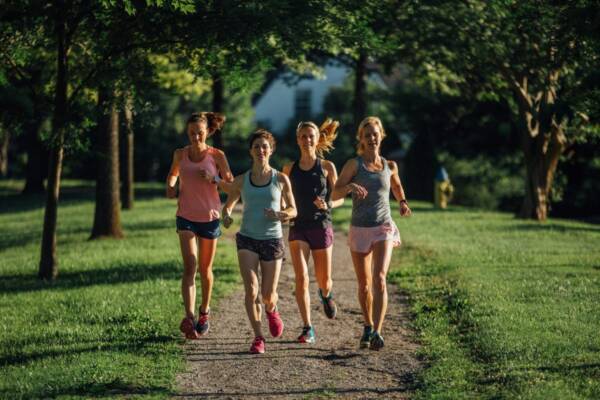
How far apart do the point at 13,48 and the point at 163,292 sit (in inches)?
157

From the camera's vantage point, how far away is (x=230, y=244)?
18.5m

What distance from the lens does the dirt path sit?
23.4 feet

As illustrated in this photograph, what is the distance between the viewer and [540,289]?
457 inches

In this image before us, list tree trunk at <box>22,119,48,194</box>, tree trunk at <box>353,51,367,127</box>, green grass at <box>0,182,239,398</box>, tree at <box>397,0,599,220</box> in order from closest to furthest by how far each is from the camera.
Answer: green grass at <box>0,182,239,398</box> < tree at <box>397,0,599,220</box> < tree trunk at <box>353,51,367,127</box> < tree trunk at <box>22,119,48,194</box>

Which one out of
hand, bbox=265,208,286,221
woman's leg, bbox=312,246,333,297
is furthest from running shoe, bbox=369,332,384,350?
hand, bbox=265,208,286,221

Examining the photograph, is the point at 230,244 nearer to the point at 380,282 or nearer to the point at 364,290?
the point at 364,290

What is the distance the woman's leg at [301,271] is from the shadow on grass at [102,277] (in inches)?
168

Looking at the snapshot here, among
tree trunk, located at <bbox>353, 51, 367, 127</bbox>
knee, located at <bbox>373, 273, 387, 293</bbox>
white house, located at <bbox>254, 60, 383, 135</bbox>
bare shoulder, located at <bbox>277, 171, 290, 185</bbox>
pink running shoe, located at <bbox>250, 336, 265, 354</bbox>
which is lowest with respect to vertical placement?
pink running shoe, located at <bbox>250, 336, 265, 354</bbox>

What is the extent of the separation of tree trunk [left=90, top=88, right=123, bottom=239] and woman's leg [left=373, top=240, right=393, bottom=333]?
10497 mm

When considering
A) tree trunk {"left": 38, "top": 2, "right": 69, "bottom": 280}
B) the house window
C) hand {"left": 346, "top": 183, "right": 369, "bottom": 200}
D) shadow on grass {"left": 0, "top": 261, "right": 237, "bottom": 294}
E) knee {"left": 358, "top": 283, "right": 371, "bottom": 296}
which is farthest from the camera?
the house window

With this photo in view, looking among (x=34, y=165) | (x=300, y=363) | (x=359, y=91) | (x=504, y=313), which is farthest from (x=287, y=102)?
(x=300, y=363)

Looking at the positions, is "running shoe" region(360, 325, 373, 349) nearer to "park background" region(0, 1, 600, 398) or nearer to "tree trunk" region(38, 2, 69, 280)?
"park background" region(0, 1, 600, 398)

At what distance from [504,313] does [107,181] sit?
10.8m

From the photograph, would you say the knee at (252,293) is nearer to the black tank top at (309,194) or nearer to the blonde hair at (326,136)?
the black tank top at (309,194)
